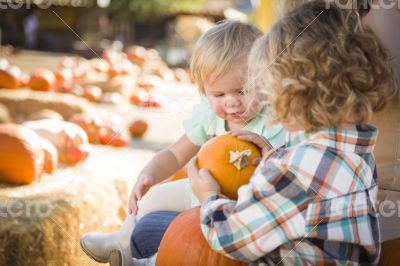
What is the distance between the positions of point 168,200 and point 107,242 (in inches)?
12.3

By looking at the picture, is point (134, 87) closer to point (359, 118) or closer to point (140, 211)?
point (140, 211)

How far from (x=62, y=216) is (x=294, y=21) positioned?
1.53 m

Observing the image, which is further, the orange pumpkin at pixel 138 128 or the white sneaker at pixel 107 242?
the orange pumpkin at pixel 138 128

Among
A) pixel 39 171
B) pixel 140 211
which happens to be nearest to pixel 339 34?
pixel 140 211

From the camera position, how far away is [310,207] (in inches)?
69.0

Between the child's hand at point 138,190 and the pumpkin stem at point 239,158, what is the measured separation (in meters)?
0.45

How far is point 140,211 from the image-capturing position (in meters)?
2.66

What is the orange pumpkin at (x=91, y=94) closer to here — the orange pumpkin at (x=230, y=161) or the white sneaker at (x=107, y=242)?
the white sneaker at (x=107, y=242)

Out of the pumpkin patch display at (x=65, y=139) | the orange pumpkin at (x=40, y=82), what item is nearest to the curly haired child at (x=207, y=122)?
the pumpkin patch display at (x=65, y=139)

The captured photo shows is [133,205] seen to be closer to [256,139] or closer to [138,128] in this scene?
[256,139]

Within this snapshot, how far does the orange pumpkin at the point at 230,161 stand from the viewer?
7.03 ft

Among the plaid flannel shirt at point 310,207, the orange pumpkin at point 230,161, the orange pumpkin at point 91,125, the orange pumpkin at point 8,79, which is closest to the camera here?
the plaid flannel shirt at point 310,207

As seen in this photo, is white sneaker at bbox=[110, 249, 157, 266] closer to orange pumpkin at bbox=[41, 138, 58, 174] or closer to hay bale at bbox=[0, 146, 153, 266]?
hay bale at bbox=[0, 146, 153, 266]

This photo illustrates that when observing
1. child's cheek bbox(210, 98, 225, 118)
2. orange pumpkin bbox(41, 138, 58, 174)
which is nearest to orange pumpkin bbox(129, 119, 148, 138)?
orange pumpkin bbox(41, 138, 58, 174)
